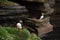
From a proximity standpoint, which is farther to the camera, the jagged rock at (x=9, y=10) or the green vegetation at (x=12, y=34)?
the jagged rock at (x=9, y=10)

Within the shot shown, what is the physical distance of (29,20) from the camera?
2191 cm

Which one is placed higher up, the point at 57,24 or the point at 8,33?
the point at 8,33

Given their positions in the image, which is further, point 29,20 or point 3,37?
point 29,20

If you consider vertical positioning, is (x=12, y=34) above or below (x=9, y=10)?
below

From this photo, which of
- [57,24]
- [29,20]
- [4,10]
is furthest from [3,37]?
[57,24]

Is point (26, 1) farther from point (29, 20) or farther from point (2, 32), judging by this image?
point (2, 32)

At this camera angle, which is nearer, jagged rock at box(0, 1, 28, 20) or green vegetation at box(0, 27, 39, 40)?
green vegetation at box(0, 27, 39, 40)

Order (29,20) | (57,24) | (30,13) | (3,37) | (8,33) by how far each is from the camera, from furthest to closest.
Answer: (57,24) < (30,13) < (29,20) < (8,33) < (3,37)

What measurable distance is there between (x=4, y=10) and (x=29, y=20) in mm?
3853

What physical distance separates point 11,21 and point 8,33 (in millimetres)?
4529

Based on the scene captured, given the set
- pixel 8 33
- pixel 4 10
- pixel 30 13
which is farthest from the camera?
pixel 30 13

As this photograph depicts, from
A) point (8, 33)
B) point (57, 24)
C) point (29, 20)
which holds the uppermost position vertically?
point (8, 33)

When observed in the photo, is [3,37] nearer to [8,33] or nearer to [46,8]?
[8,33]

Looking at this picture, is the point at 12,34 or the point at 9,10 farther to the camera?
the point at 9,10
